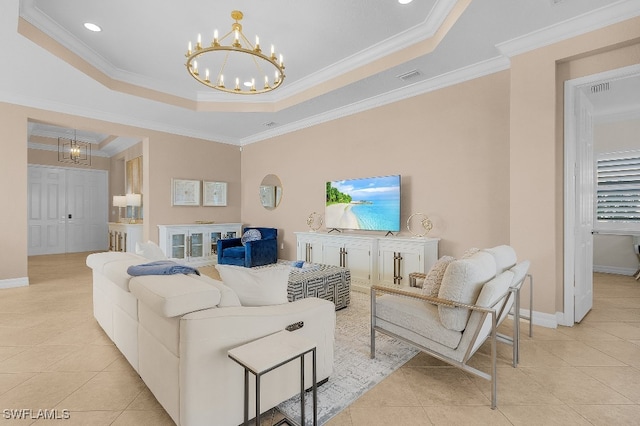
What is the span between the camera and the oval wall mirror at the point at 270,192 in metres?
6.97

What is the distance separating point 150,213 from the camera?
6.46m

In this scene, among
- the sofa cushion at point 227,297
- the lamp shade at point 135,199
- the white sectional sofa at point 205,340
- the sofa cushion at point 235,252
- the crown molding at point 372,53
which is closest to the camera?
the white sectional sofa at point 205,340

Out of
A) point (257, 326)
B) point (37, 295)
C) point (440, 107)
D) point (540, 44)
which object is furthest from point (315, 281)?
point (37, 295)

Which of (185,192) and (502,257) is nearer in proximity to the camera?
(502,257)

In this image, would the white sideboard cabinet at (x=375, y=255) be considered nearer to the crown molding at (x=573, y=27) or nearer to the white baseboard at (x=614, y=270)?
the crown molding at (x=573, y=27)

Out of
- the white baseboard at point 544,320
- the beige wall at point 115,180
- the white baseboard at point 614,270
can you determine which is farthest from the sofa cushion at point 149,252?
the white baseboard at point 614,270

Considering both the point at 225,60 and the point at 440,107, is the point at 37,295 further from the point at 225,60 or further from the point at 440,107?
the point at 440,107

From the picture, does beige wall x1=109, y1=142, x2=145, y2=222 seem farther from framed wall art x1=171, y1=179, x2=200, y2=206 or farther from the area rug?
the area rug

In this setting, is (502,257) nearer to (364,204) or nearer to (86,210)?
(364,204)

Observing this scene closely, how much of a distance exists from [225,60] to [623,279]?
7502 millimetres

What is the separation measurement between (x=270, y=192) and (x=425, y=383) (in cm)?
551

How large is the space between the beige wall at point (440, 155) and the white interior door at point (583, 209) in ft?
2.23

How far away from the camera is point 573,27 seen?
3100 mm

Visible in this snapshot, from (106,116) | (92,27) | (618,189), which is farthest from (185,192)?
(618,189)
